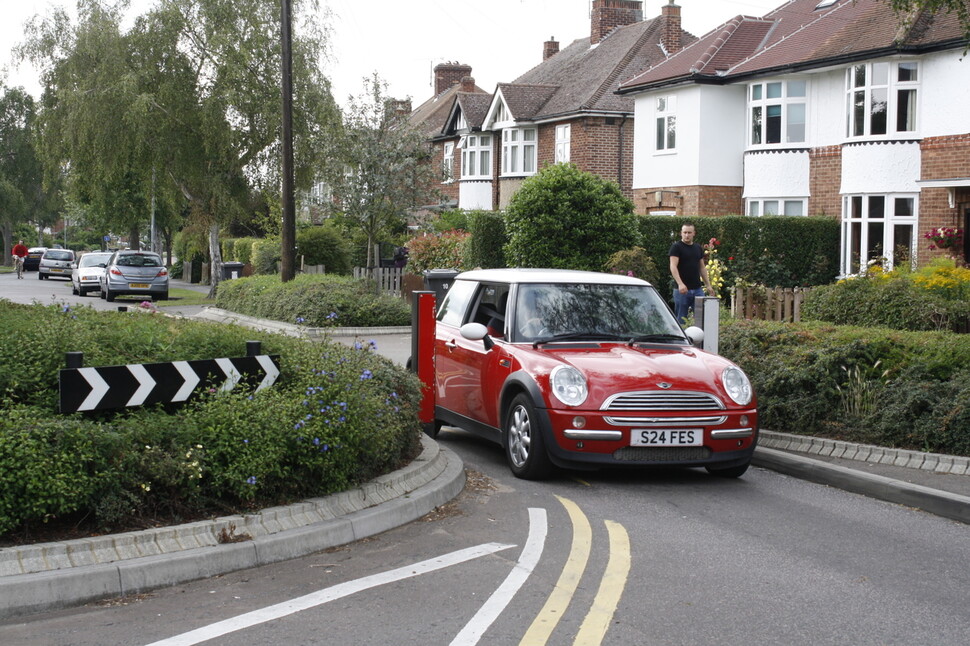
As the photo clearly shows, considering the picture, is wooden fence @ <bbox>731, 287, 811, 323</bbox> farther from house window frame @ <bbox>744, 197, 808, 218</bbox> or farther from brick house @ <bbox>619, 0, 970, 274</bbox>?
house window frame @ <bbox>744, 197, 808, 218</bbox>

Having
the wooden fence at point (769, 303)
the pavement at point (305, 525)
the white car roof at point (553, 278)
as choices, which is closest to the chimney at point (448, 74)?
the wooden fence at point (769, 303)

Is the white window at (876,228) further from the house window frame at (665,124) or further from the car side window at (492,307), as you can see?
the car side window at (492,307)

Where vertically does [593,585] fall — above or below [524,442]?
below

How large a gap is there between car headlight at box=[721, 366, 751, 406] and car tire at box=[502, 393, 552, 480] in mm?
1536

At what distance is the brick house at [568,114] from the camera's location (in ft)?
131

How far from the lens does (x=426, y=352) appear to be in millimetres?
10203

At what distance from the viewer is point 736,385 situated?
28.7ft

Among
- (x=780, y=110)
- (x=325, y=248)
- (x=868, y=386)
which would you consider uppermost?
(x=780, y=110)

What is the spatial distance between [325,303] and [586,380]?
49.8 ft

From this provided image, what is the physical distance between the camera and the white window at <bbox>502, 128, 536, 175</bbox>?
144 ft

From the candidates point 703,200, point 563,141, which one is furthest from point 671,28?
point 703,200

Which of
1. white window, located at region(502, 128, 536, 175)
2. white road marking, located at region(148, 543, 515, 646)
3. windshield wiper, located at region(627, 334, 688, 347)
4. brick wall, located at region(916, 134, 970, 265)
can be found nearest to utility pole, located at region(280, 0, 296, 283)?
brick wall, located at region(916, 134, 970, 265)

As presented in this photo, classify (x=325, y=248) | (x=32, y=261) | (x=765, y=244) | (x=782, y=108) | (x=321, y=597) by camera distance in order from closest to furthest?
(x=321, y=597)
(x=765, y=244)
(x=782, y=108)
(x=325, y=248)
(x=32, y=261)

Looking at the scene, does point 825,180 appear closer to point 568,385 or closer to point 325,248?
point 325,248
